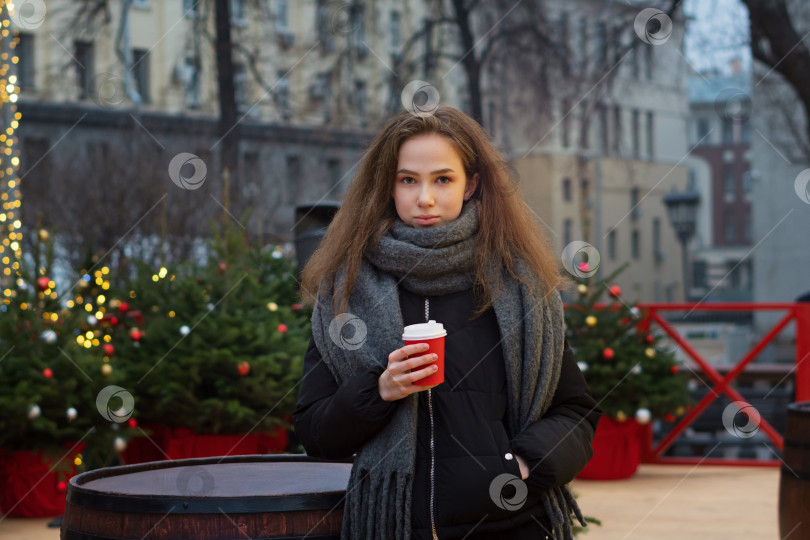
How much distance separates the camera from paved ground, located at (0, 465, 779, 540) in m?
6.61

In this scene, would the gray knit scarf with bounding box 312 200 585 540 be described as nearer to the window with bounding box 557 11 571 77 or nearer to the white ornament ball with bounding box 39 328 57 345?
the white ornament ball with bounding box 39 328 57 345

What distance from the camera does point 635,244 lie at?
55562 millimetres

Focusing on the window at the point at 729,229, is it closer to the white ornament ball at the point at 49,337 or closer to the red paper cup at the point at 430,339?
the white ornament ball at the point at 49,337

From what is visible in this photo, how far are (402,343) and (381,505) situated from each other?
358 millimetres

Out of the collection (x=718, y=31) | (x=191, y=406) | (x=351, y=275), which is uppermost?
(x=718, y=31)

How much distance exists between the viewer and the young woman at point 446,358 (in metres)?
2.49

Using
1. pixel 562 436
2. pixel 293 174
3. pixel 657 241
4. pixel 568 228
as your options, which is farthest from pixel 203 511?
pixel 657 241

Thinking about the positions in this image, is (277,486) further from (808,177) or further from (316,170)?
(808,177)

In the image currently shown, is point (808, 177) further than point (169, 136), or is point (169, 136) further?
point (808, 177)

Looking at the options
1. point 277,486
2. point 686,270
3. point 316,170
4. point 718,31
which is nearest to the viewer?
point 277,486

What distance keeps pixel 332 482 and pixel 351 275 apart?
0.71m

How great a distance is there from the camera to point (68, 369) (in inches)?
273

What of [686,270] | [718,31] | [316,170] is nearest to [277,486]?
[718,31]

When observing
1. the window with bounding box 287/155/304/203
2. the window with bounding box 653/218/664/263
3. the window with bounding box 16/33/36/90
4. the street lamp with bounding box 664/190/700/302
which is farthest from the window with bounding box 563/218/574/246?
the street lamp with bounding box 664/190/700/302
